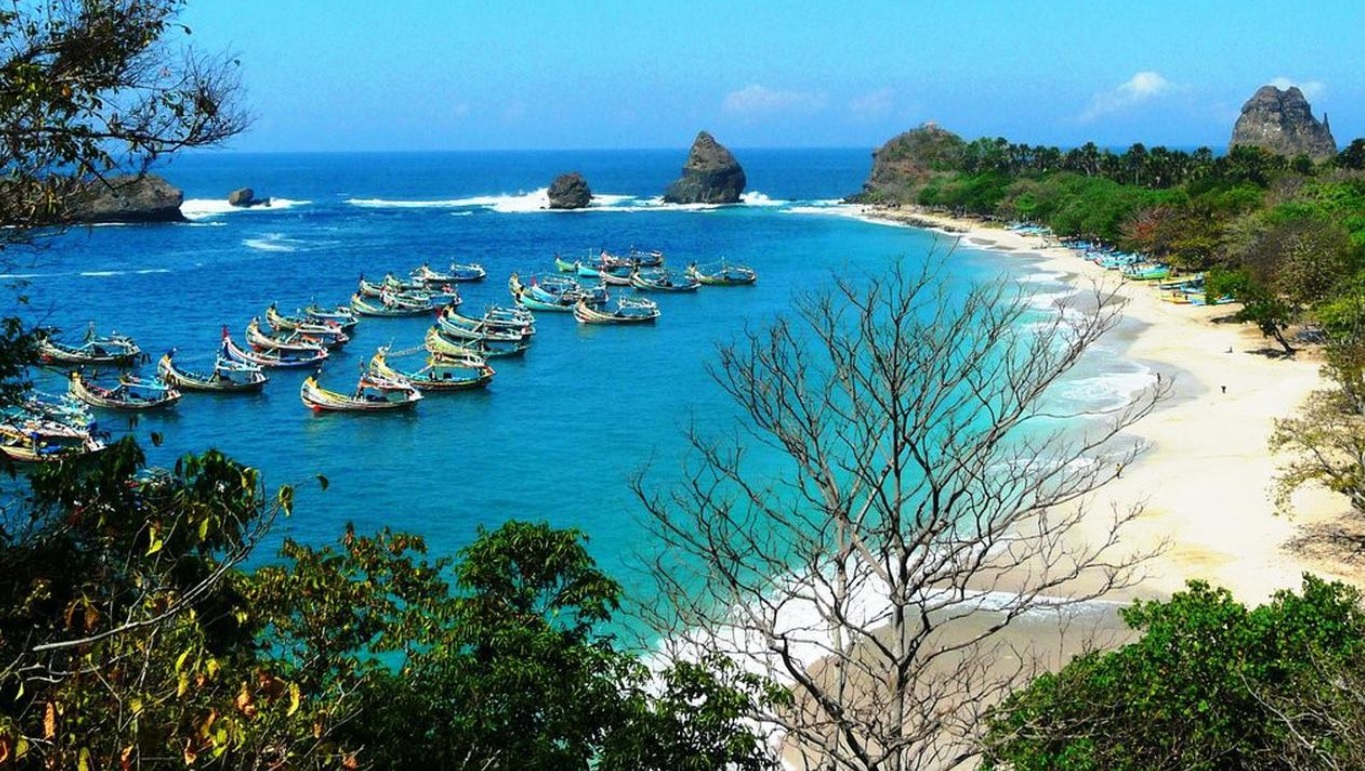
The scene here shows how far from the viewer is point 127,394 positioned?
3828cm

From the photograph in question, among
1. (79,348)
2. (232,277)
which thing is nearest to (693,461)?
(79,348)

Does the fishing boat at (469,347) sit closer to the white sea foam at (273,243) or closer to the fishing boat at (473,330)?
the fishing boat at (473,330)

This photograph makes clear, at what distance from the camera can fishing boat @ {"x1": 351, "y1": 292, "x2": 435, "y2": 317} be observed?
59.7 meters

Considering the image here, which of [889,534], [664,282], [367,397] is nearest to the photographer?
[889,534]

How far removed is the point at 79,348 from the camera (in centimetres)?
4500

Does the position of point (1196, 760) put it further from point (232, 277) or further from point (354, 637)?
point (232, 277)

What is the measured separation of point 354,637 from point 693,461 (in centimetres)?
2294

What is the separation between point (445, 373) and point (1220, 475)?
2930 cm

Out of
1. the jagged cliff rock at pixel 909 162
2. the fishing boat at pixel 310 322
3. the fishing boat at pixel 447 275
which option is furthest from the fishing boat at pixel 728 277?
the jagged cliff rock at pixel 909 162

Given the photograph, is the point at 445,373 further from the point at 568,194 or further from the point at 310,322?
the point at 568,194

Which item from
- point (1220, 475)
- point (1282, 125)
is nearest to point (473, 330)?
point (1220, 475)

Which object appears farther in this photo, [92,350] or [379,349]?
[379,349]

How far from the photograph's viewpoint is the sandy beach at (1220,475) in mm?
21516

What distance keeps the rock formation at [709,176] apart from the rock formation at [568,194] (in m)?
14.0
